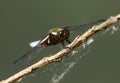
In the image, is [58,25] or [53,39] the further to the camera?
[58,25]

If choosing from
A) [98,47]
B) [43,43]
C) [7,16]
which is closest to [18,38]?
[7,16]

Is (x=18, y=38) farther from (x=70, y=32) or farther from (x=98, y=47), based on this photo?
(x=70, y=32)

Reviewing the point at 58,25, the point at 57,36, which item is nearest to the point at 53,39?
the point at 57,36

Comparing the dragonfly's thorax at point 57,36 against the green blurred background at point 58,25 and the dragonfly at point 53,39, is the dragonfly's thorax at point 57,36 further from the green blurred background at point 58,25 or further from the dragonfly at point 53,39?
the green blurred background at point 58,25

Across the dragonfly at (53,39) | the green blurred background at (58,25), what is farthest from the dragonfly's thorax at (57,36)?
the green blurred background at (58,25)

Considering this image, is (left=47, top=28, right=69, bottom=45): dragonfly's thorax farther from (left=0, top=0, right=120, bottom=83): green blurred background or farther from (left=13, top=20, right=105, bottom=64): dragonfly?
(left=0, top=0, right=120, bottom=83): green blurred background

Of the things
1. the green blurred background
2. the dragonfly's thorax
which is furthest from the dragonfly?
the green blurred background

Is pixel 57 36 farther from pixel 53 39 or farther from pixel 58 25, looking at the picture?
pixel 58 25
